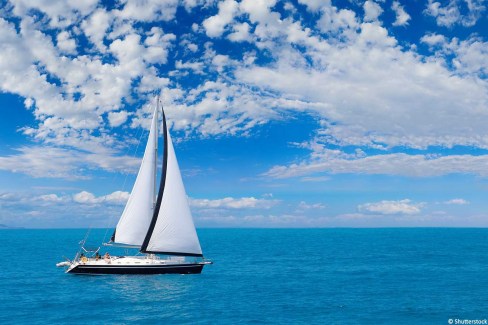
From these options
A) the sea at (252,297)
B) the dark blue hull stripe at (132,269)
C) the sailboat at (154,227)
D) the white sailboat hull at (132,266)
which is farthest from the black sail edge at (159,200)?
the sea at (252,297)

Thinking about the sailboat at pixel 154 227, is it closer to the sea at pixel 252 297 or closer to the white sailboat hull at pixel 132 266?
the white sailboat hull at pixel 132 266

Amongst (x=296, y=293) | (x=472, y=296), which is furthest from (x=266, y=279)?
(x=472, y=296)

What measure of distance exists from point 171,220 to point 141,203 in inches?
197

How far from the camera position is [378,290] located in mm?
47438

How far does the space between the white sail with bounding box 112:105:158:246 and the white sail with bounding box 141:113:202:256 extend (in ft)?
6.26

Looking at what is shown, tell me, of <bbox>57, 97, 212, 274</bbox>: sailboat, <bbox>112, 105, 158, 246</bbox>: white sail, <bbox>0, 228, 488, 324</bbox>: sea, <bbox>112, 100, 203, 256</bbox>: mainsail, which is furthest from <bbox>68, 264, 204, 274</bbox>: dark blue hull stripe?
<bbox>112, 105, 158, 246</bbox>: white sail

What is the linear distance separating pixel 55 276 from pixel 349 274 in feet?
136

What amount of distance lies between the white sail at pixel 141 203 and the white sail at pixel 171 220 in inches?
75.1

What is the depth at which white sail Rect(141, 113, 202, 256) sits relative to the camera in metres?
53.1

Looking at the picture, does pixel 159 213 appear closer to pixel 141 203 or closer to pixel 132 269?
pixel 141 203

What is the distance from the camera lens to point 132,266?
52312mm

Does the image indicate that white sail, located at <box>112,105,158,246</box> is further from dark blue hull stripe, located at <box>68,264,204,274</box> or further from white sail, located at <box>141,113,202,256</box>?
dark blue hull stripe, located at <box>68,264,204,274</box>

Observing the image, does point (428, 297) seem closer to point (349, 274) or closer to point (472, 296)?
point (472, 296)

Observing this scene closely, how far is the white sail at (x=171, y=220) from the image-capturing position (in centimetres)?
5309
